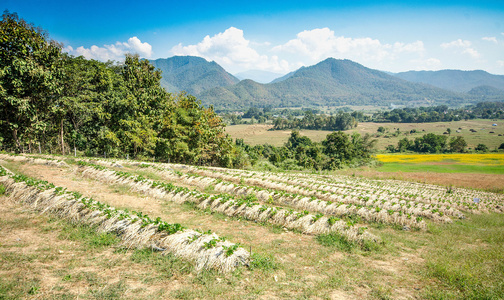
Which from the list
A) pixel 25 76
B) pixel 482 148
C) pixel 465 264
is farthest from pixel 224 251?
pixel 482 148

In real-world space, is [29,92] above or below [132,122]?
above

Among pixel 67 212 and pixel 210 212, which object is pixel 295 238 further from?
pixel 67 212

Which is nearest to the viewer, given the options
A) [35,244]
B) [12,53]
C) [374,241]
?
[35,244]

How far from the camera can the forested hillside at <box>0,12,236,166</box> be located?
22.9 m

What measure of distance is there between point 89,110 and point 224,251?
95.2 ft

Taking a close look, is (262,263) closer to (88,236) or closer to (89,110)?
(88,236)

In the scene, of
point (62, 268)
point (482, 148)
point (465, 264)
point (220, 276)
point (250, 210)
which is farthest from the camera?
point (482, 148)

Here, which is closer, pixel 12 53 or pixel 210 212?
pixel 210 212

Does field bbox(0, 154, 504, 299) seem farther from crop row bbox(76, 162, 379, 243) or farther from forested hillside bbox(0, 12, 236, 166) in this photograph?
forested hillside bbox(0, 12, 236, 166)

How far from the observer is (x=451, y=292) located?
5.93 meters

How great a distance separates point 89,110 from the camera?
90.6ft

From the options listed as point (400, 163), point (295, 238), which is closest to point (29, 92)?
point (295, 238)

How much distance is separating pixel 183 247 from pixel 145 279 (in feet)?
4.41

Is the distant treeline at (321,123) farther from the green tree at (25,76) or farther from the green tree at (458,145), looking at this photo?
the green tree at (25,76)
